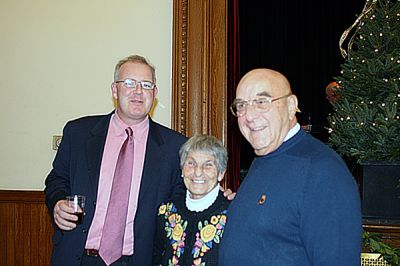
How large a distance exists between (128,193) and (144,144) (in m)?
0.26

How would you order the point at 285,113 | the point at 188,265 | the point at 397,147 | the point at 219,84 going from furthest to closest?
the point at 219,84 → the point at 397,147 → the point at 188,265 → the point at 285,113

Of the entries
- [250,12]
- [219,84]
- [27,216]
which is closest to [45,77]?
[27,216]

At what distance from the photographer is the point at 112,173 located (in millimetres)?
2574

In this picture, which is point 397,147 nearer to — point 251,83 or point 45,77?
point 251,83

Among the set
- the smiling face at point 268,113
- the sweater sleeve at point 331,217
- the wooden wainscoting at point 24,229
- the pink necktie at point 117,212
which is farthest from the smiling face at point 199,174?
the wooden wainscoting at point 24,229

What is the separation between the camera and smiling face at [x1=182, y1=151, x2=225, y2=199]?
2.45m

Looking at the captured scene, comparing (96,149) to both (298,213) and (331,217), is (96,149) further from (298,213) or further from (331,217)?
(331,217)

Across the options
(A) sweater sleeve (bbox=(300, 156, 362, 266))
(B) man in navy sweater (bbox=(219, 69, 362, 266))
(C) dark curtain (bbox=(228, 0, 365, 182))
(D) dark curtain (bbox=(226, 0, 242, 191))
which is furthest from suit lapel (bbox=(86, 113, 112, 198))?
(C) dark curtain (bbox=(228, 0, 365, 182))

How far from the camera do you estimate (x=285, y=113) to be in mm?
1794

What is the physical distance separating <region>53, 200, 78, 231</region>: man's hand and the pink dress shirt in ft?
0.50

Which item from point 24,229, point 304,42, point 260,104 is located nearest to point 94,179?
point 260,104

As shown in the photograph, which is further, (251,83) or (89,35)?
(89,35)

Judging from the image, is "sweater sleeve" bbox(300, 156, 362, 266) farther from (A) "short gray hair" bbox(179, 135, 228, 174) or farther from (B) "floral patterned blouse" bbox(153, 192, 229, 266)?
(A) "short gray hair" bbox(179, 135, 228, 174)

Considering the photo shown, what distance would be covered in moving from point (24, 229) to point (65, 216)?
1.85 m
